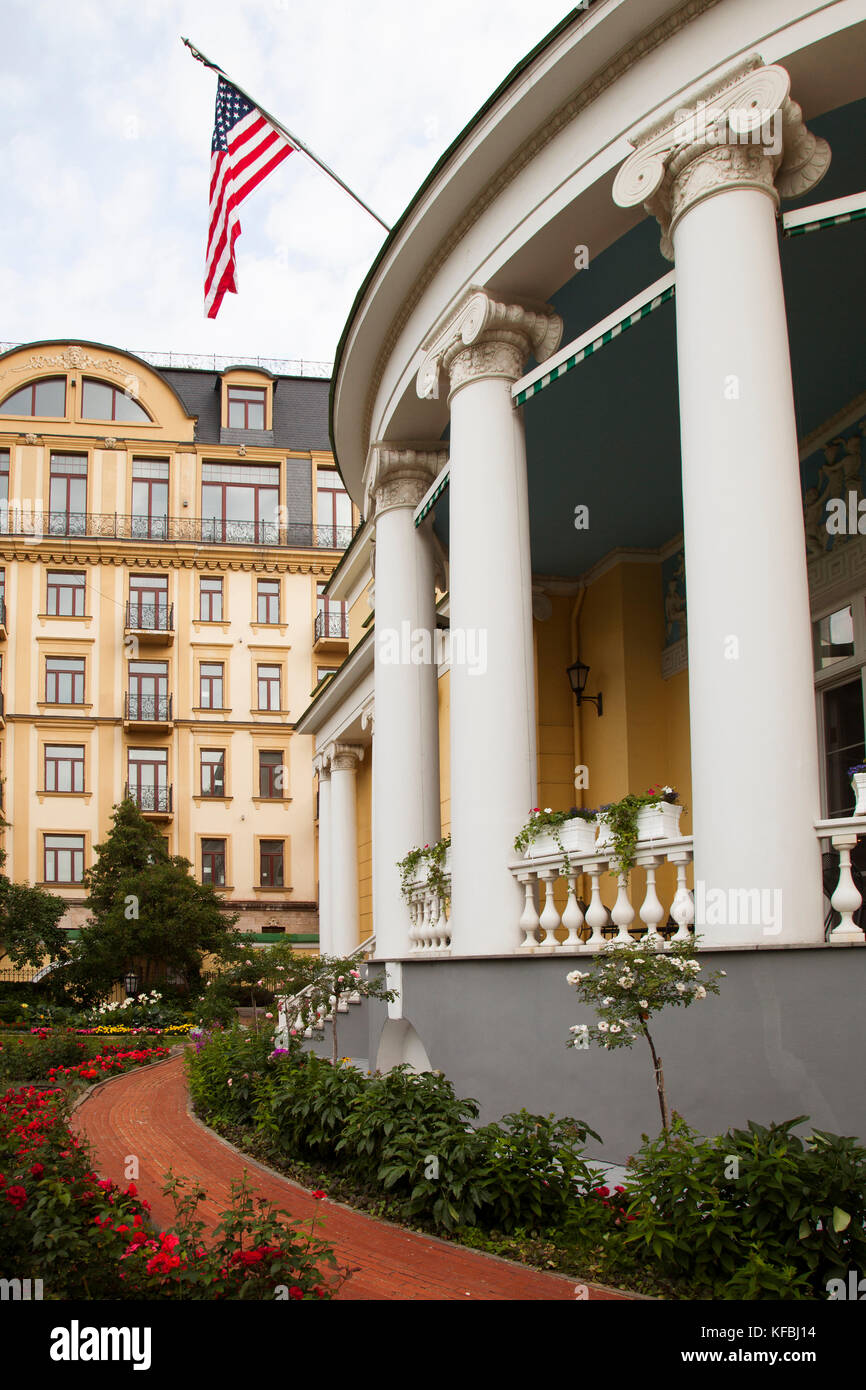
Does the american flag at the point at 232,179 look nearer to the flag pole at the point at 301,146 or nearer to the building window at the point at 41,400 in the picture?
the flag pole at the point at 301,146

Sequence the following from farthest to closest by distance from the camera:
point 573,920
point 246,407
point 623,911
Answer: point 246,407, point 573,920, point 623,911

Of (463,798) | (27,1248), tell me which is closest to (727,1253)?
(27,1248)

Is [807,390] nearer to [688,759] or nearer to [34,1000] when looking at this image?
[688,759]

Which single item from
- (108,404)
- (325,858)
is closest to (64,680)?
(108,404)

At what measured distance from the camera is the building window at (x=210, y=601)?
47.6m

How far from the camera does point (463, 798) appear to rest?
33.1ft

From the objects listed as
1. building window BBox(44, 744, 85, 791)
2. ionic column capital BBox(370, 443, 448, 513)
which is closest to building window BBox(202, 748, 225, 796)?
building window BBox(44, 744, 85, 791)

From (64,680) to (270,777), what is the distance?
27.4 feet

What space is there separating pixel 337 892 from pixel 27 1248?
20389 millimetres

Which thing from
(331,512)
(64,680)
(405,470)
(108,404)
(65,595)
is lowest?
(405,470)

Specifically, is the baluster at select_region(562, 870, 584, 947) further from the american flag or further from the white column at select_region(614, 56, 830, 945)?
the american flag

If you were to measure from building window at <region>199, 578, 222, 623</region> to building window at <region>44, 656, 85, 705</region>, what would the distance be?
15.9 ft

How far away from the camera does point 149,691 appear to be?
152 feet

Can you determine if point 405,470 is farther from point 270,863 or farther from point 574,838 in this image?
point 270,863
